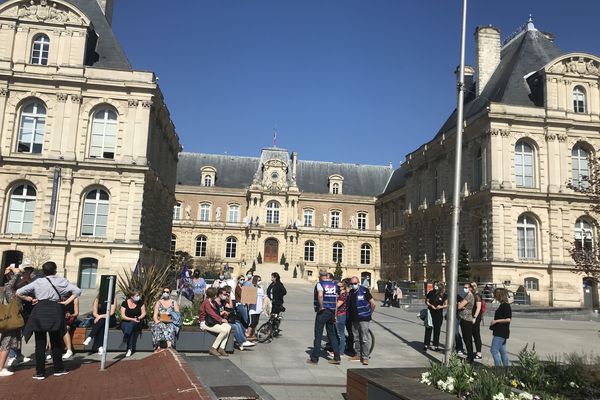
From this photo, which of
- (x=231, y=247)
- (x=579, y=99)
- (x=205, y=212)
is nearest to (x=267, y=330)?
(x=579, y=99)

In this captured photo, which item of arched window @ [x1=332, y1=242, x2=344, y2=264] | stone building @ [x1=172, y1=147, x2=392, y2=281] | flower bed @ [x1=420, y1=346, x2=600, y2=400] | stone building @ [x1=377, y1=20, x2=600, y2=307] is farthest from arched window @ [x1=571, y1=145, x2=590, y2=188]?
arched window @ [x1=332, y1=242, x2=344, y2=264]

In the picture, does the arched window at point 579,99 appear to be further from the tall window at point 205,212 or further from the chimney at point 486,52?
the tall window at point 205,212

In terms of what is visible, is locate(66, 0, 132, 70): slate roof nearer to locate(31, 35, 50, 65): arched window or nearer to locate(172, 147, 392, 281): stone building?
locate(31, 35, 50, 65): arched window

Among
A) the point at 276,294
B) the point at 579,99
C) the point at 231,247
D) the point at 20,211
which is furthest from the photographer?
the point at 231,247

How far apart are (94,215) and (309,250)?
3226 cm

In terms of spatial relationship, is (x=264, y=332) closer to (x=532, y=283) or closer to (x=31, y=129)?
(x=31, y=129)

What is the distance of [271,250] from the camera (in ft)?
184

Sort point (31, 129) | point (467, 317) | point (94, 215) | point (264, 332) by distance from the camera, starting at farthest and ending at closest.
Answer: point (31, 129)
point (94, 215)
point (264, 332)
point (467, 317)

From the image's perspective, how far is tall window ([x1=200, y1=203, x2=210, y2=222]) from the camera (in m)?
56.2

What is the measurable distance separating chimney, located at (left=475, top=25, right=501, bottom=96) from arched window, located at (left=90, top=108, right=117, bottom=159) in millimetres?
26532

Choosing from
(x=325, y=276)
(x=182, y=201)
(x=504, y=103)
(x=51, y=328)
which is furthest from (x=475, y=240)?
(x=182, y=201)

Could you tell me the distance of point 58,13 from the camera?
2894 cm

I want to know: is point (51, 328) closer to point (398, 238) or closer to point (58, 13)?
point (58, 13)

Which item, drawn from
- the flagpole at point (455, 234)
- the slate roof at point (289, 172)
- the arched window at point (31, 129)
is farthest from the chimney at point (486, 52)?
the arched window at point (31, 129)
